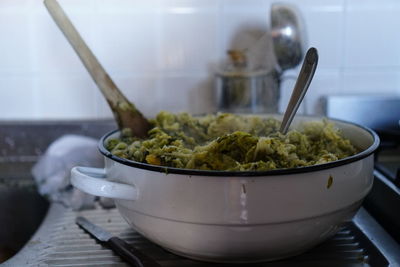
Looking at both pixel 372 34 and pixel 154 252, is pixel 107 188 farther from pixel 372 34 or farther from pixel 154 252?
pixel 372 34

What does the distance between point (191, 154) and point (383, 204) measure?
280mm

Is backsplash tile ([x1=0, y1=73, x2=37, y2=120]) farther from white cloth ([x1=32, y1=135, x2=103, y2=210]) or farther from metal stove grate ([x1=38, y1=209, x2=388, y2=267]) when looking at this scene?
metal stove grate ([x1=38, y1=209, x2=388, y2=267])

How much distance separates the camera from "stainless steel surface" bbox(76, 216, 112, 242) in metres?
0.62

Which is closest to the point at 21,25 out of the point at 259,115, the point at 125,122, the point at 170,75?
the point at 170,75

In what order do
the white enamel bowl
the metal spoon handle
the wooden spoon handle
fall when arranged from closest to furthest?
the white enamel bowl, the metal spoon handle, the wooden spoon handle

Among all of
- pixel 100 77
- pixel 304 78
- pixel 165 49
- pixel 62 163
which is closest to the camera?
pixel 304 78

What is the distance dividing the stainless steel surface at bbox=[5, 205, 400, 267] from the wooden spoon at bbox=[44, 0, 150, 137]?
14 centimetres

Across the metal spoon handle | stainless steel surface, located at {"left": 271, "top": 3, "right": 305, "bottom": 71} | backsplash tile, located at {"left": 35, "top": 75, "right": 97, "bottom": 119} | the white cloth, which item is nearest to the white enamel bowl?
the metal spoon handle

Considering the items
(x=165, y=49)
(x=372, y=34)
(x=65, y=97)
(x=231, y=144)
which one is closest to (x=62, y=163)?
(x=65, y=97)

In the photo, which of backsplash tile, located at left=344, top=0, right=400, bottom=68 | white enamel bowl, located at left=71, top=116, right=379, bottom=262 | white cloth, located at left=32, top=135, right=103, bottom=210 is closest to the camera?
white enamel bowl, located at left=71, top=116, right=379, bottom=262

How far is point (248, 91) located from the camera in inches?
36.3

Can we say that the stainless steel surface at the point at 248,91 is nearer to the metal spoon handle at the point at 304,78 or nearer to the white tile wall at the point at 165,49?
the white tile wall at the point at 165,49

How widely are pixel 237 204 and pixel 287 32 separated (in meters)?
0.51

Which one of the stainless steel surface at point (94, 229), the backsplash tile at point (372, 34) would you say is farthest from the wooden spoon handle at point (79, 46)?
the backsplash tile at point (372, 34)
